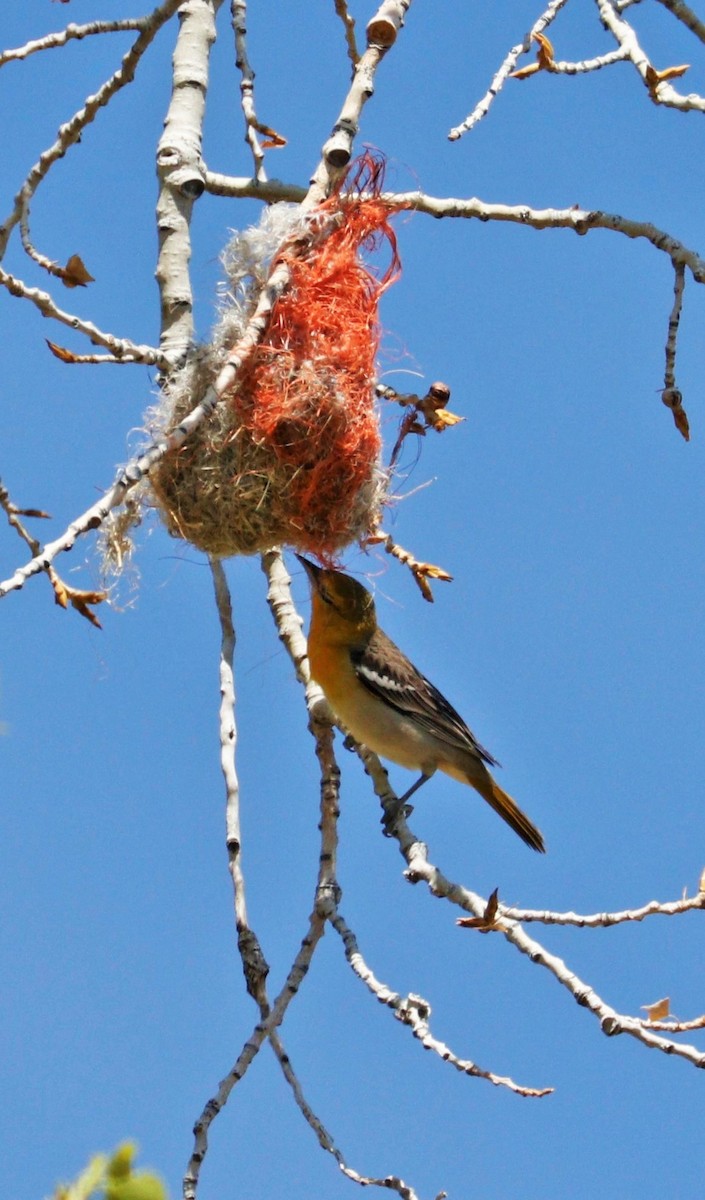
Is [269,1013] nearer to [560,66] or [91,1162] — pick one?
[91,1162]

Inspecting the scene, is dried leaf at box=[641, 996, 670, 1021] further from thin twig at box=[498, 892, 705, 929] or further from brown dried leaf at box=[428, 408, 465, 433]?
brown dried leaf at box=[428, 408, 465, 433]

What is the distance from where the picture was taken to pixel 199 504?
4.38 meters

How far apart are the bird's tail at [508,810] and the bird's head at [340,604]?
0.80 meters

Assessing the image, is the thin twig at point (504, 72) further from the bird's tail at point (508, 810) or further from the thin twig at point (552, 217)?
the bird's tail at point (508, 810)

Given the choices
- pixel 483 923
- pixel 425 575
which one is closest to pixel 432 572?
pixel 425 575

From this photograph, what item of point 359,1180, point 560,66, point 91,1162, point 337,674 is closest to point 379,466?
point 337,674

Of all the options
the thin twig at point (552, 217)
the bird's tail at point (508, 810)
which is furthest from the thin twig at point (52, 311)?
the bird's tail at point (508, 810)

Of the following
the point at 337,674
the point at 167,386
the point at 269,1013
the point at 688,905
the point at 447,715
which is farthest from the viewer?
the point at 447,715

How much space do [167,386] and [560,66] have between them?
61.7 inches

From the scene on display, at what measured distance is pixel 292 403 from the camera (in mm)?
4246

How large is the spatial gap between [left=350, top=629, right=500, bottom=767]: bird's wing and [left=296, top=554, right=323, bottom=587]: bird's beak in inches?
12.6

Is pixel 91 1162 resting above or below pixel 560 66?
below

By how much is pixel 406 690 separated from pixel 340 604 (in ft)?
1.44

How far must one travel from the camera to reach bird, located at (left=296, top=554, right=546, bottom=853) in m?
5.24
